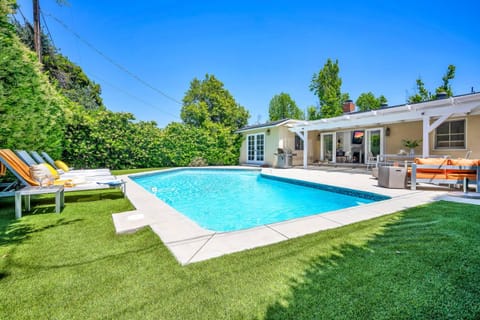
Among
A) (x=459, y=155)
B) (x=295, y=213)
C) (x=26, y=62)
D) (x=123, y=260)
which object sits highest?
(x=26, y=62)

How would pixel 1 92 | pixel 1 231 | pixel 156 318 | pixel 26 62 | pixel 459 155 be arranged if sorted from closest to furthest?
pixel 156 318
pixel 1 231
pixel 1 92
pixel 26 62
pixel 459 155

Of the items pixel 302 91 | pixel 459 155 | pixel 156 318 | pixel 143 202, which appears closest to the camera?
pixel 156 318

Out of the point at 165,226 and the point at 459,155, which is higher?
the point at 459,155

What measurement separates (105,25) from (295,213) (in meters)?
16.2

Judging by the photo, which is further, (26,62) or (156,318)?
(26,62)

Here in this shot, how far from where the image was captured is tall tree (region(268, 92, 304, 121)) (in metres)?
35.7

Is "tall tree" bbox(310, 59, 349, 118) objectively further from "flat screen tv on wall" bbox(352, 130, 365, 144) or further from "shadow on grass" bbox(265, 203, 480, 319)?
"shadow on grass" bbox(265, 203, 480, 319)

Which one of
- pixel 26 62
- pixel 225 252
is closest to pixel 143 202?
pixel 225 252

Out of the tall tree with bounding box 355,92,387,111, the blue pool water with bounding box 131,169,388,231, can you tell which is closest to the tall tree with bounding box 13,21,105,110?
the blue pool water with bounding box 131,169,388,231

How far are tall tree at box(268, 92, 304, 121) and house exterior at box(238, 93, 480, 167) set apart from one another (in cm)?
1689

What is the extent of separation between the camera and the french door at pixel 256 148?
54.1 feet

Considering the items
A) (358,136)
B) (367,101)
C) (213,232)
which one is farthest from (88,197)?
(367,101)

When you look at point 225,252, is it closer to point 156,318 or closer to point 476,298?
point 156,318

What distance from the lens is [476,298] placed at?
5.53ft
